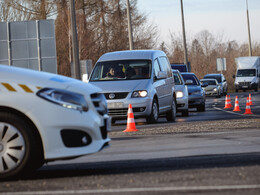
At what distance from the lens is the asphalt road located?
650 cm

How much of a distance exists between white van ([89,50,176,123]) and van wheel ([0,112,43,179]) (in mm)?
9870

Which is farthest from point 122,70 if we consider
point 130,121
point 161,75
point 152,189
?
point 152,189

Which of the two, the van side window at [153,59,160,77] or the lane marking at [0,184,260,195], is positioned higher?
the van side window at [153,59,160,77]

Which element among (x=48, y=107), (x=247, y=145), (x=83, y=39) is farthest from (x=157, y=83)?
Result: (x=83, y=39)

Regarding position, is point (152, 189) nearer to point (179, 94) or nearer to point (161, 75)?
point (161, 75)

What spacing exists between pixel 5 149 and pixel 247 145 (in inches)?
189

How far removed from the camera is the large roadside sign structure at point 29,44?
1179 inches

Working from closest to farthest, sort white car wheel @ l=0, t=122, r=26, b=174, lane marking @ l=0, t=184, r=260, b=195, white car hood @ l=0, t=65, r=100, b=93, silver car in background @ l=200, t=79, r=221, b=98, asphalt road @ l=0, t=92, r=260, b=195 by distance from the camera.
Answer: lane marking @ l=0, t=184, r=260, b=195 → asphalt road @ l=0, t=92, r=260, b=195 → white car wheel @ l=0, t=122, r=26, b=174 → white car hood @ l=0, t=65, r=100, b=93 → silver car in background @ l=200, t=79, r=221, b=98

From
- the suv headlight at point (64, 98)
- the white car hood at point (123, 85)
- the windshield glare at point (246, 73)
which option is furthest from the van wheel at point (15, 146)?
the windshield glare at point (246, 73)

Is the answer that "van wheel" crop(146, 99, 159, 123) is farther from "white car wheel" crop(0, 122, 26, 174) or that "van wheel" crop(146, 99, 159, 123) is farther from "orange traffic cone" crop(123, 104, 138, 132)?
"white car wheel" crop(0, 122, 26, 174)

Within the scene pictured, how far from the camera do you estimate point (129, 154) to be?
10156 mm

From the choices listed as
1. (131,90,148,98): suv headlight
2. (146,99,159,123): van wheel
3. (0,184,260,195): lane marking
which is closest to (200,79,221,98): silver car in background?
(146,99,159,123): van wheel

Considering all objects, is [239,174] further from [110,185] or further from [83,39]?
[83,39]

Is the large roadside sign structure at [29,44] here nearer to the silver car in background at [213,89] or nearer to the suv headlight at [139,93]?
the suv headlight at [139,93]
